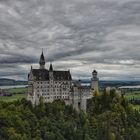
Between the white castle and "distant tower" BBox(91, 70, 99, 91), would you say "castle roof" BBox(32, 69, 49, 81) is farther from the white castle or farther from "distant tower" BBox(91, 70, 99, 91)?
"distant tower" BBox(91, 70, 99, 91)

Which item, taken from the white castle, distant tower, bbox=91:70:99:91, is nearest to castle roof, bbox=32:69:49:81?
the white castle

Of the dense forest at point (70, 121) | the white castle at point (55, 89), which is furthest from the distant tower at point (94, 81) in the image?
the dense forest at point (70, 121)

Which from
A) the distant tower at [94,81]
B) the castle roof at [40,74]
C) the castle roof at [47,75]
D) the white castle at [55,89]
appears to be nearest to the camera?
the white castle at [55,89]

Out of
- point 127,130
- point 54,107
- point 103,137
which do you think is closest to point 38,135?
point 54,107

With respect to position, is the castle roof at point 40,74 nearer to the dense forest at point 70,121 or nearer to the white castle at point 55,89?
the white castle at point 55,89

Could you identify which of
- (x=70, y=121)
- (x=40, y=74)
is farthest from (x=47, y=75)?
(x=70, y=121)

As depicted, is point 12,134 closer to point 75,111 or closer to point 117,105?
point 75,111
